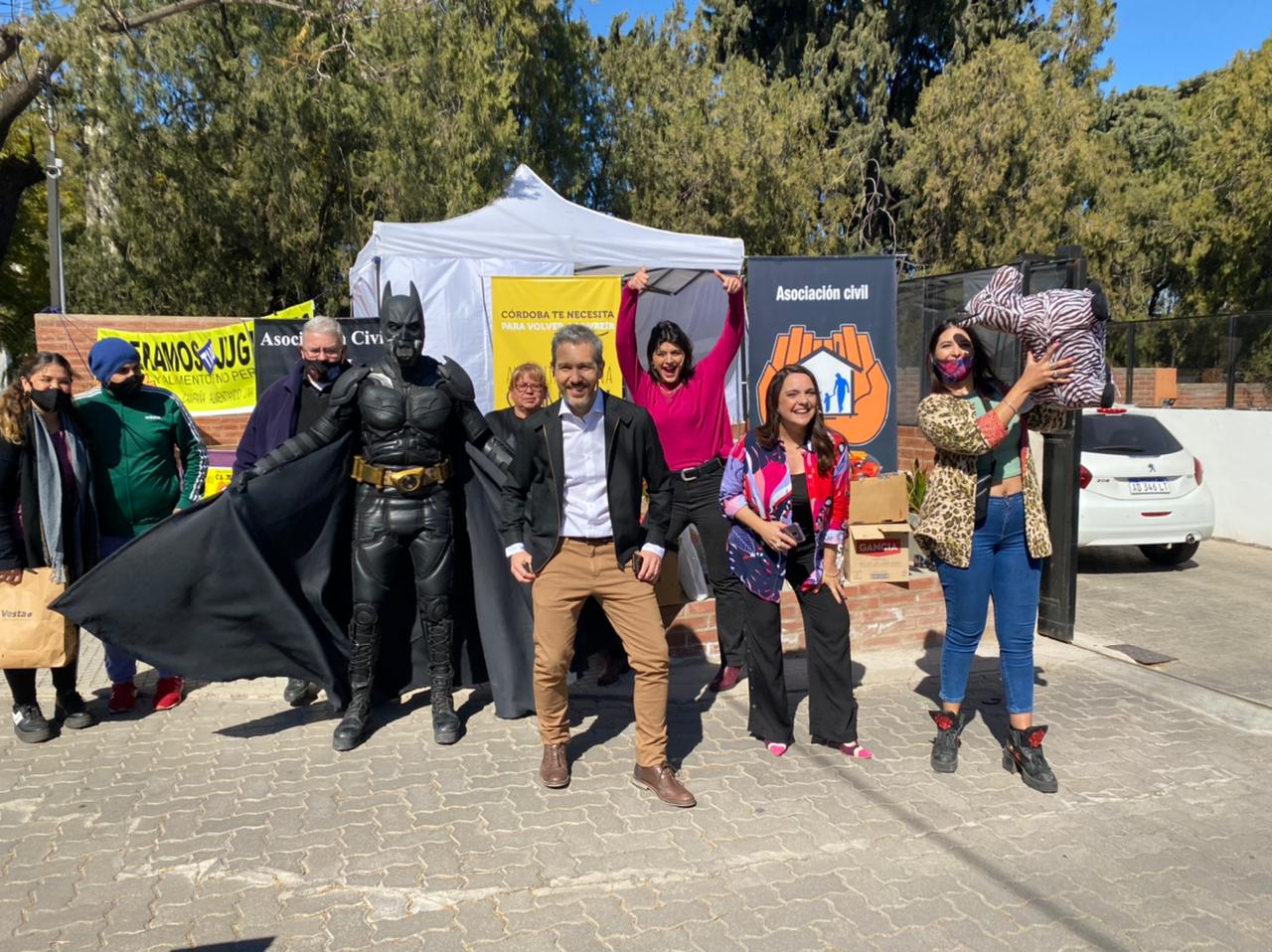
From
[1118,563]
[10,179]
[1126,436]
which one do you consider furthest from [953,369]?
[10,179]

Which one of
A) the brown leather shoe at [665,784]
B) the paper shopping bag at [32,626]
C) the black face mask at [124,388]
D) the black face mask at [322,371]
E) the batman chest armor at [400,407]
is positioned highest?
the black face mask at [322,371]

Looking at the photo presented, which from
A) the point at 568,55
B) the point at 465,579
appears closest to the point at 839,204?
the point at 568,55

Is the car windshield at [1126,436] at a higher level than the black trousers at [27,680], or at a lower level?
higher

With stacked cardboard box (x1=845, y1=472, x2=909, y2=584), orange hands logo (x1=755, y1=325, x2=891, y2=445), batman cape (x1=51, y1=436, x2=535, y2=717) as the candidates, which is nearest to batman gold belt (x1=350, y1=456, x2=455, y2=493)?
batman cape (x1=51, y1=436, x2=535, y2=717)

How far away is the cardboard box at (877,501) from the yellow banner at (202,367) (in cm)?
638

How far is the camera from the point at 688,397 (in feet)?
16.7

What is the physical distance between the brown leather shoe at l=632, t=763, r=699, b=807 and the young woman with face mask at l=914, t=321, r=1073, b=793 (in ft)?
4.78

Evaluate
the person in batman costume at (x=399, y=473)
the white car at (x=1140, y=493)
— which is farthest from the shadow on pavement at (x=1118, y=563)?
the person in batman costume at (x=399, y=473)

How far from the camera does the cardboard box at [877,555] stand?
6.30 m

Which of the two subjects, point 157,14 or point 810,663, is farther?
point 157,14

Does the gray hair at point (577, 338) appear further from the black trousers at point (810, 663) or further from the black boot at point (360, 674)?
the black boot at point (360, 674)

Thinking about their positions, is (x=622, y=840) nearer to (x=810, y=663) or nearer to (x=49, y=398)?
(x=810, y=663)

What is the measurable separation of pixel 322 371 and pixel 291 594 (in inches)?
47.3

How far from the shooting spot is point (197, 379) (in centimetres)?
983
